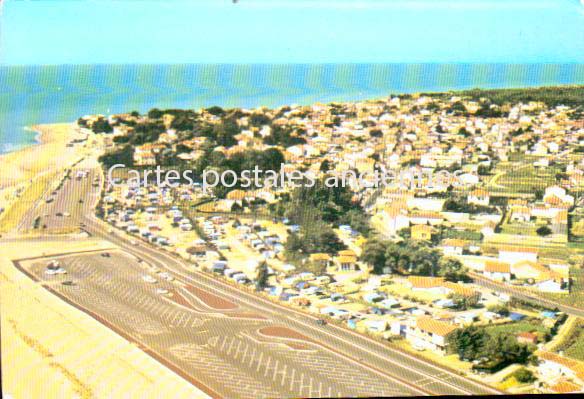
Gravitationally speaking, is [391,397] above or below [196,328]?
below

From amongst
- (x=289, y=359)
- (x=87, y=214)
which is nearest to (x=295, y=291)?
(x=289, y=359)

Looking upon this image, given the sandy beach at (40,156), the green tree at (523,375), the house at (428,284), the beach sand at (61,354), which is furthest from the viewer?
the house at (428,284)

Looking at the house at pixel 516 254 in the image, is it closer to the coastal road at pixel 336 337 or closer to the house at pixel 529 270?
the house at pixel 529 270

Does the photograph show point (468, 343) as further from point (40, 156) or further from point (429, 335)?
point (40, 156)

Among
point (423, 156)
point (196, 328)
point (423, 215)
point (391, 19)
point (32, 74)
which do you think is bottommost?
point (196, 328)

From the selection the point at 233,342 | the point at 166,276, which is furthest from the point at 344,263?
the point at 166,276

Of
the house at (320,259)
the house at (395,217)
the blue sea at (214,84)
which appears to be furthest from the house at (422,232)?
the blue sea at (214,84)

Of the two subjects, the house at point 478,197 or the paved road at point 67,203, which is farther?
the house at point 478,197

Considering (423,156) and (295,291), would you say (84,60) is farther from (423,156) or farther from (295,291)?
(423,156)
